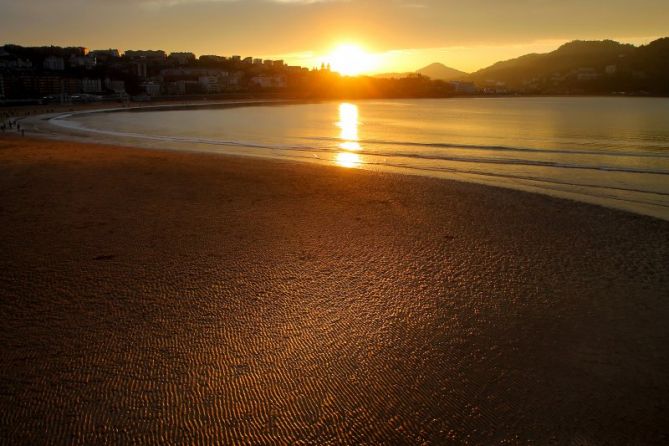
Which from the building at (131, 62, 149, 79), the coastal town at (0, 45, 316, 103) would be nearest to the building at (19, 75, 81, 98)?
the coastal town at (0, 45, 316, 103)

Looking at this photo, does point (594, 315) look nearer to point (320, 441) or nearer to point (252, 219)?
point (320, 441)

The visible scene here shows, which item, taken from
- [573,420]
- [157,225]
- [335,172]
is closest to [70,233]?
[157,225]

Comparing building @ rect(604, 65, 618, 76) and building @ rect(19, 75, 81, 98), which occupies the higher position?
building @ rect(604, 65, 618, 76)

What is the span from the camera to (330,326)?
5.09 meters

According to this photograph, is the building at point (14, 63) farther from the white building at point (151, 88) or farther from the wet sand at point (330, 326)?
the wet sand at point (330, 326)

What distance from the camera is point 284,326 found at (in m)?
5.06

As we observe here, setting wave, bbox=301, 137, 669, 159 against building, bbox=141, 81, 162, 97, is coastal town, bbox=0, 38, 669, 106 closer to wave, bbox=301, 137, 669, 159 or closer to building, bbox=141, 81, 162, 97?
building, bbox=141, 81, 162, 97

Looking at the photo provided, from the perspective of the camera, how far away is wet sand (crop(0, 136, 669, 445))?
369 cm

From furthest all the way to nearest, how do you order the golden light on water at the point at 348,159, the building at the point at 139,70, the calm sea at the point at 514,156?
the building at the point at 139,70
the golden light on water at the point at 348,159
the calm sea at the point at 514,156

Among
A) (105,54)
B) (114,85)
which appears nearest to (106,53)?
(105,54)

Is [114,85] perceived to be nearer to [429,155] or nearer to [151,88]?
[151,88]

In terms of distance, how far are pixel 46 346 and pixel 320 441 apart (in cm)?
287

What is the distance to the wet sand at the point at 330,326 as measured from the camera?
3686mm

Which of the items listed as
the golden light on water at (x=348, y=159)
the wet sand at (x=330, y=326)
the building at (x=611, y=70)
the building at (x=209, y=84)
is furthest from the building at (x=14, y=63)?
the building at (x=611, y=70)
